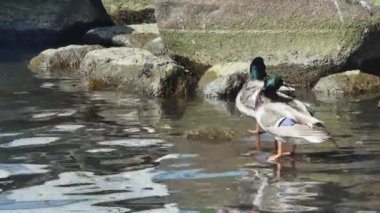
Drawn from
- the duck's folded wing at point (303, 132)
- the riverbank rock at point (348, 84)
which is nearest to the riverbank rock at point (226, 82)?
the riverbank rock at point (348, 84)

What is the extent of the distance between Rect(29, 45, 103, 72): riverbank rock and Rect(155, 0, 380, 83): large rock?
6.93 feet

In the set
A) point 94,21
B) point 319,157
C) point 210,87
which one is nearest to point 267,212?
point 319,157

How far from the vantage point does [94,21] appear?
22484mm

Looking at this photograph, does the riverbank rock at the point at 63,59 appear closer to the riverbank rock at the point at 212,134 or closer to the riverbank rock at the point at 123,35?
the riverbank rock at the point at 123,35

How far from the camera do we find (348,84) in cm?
1419

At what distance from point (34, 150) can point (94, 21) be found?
12.7m

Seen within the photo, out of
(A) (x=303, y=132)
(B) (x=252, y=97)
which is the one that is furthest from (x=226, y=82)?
(A) (x=303, y=132)

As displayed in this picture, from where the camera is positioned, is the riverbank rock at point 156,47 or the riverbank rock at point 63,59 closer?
the riverbank rock at point 156,47

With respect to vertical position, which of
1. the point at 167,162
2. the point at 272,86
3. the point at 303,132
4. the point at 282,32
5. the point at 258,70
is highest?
the point at 282,32

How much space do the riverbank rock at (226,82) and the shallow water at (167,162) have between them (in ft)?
1.48

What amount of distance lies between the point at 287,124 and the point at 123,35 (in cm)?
1091

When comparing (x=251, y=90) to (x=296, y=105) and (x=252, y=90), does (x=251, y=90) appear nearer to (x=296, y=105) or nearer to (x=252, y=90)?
(x=252, y=90)

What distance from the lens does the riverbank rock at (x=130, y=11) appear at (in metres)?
22.5

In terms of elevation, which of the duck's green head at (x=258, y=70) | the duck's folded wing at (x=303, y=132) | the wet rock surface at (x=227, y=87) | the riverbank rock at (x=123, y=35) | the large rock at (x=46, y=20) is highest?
the large rock at (x=46, y=20)
